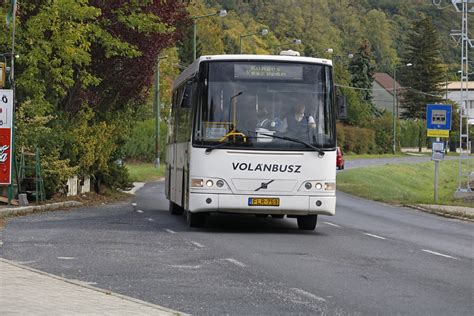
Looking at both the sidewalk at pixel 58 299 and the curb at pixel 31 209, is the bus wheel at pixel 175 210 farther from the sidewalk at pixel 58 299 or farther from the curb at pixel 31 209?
the sidewalk at pixel 58 299

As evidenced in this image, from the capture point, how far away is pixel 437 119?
34.7 meters

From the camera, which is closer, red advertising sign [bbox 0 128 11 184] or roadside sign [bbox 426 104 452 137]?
red advertising sign [bbox 0 128 11 184]

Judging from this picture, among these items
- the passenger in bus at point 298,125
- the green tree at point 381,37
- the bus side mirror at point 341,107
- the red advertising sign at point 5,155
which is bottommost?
the red advertising sign at point 5,155

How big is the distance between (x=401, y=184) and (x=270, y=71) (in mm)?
40447

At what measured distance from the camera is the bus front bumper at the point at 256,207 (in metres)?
19.5

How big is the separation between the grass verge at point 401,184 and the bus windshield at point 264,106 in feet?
53.2

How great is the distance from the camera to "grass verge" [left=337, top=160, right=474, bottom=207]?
128 ft

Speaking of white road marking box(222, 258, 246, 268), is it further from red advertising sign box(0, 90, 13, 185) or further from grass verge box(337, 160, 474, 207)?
grass verge box(337, 160, 474, 207)

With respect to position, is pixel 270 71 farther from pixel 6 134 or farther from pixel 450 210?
pixel 450 210

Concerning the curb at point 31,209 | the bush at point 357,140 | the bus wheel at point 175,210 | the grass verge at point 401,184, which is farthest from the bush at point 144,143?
the bus wheel at point 175,210

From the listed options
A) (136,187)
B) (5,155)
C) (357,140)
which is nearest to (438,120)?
(136,187)

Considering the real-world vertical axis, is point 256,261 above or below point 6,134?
below

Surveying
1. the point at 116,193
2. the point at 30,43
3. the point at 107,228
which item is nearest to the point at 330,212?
the point at 107,228

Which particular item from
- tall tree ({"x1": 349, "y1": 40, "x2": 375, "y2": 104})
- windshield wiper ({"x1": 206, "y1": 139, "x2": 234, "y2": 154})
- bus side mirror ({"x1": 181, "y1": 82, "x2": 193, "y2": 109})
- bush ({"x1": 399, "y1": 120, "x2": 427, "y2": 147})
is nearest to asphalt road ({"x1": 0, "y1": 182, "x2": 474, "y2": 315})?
windshield wiper ({"x1": 206, "y1": 139, "x2": 234, "y2": 154})
